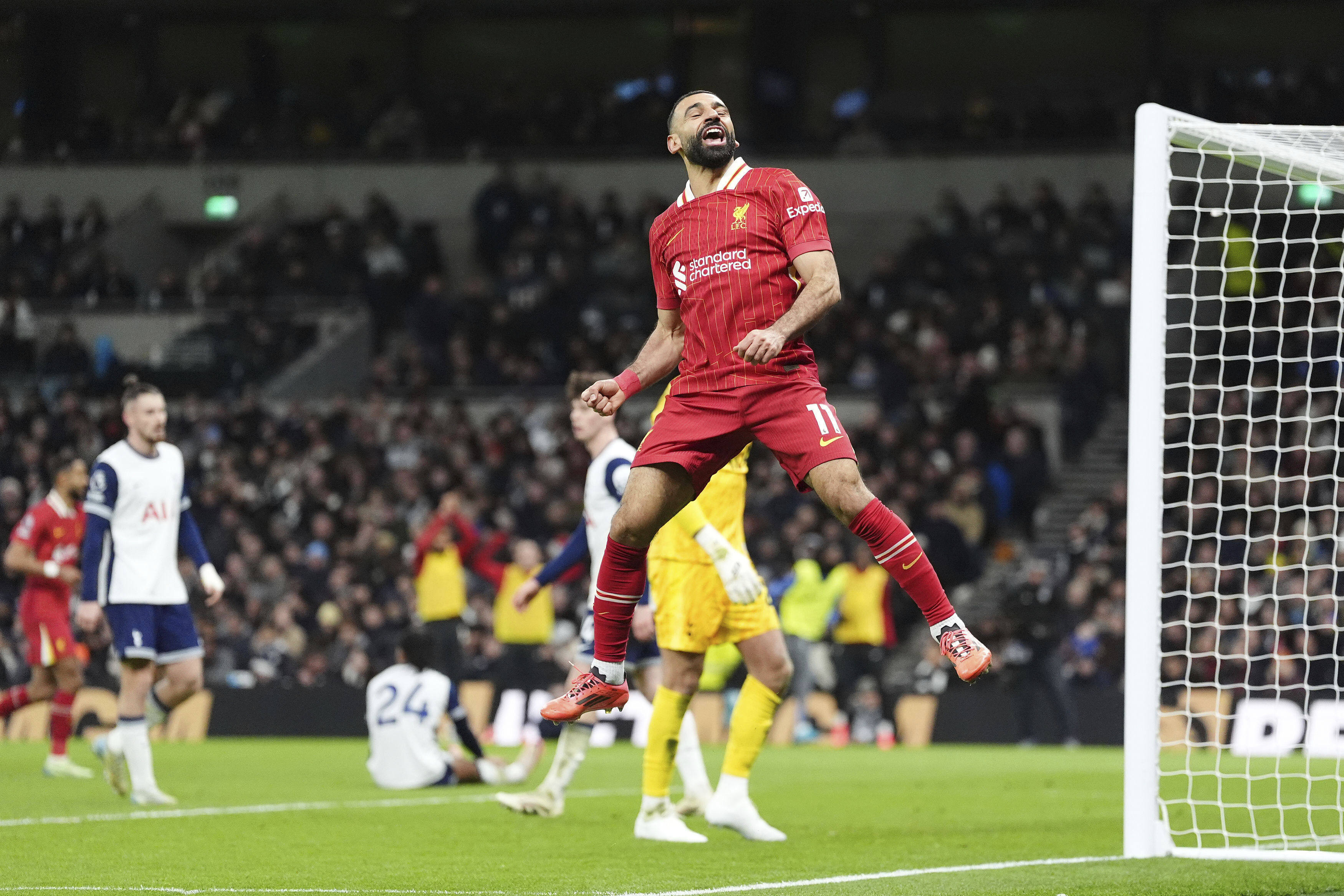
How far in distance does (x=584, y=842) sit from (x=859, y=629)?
436 inches

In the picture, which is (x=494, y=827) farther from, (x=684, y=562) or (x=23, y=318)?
(x=23, y=318)

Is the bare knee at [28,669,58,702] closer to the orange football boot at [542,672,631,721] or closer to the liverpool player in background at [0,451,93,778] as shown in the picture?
the liverpool player in background at [0,451,93,778]

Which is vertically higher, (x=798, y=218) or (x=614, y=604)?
(x=798, y=218)

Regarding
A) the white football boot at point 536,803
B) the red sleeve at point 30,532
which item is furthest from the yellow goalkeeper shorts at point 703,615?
Result: the red sleeve at point 30,532

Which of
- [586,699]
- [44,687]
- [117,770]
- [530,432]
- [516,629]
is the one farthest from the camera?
[530,432]

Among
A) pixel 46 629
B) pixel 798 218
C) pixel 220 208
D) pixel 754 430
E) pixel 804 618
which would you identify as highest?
pixel 220 208

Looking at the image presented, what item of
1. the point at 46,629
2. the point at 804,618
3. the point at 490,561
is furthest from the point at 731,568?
the point at 490,561

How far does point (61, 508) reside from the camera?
13656 mm

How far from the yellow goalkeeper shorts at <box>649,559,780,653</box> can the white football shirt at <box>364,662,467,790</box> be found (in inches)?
131

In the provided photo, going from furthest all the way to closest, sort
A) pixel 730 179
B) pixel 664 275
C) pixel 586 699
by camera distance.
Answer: pixel 664 275, pixel 730 179, pixel 586 699

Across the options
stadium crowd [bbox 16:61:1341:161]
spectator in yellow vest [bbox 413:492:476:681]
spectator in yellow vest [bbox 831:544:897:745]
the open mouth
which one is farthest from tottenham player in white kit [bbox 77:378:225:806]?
stadium crowd [bbox 16:61:1341:161]

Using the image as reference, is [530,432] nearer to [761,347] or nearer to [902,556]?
[902,556]

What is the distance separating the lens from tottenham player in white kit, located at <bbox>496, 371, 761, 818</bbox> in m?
9.39

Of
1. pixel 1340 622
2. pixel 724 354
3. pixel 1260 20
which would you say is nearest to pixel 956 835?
pixel 724 354
